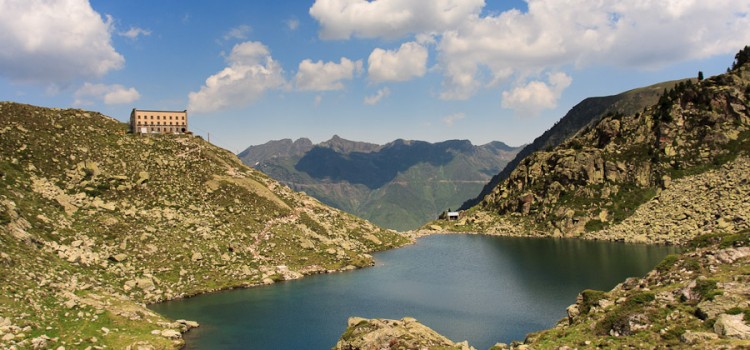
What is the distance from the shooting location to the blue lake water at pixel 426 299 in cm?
7738

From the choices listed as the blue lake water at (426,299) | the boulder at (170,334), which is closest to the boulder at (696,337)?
the blue lake water at (426,299)

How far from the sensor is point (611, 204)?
197250 mm

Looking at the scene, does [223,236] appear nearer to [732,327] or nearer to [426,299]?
[426,299]

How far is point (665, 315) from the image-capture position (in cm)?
4203

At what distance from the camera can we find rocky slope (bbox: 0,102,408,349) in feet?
230

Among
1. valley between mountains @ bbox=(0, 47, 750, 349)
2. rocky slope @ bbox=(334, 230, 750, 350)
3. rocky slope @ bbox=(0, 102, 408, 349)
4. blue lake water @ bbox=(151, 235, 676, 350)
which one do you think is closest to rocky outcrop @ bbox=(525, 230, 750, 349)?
rocky slope @ bbox=(334, 230, 750, 350)

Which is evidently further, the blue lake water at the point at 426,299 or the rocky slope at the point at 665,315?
the blue lake water at the point at 426,299

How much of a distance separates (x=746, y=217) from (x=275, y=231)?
13519cm

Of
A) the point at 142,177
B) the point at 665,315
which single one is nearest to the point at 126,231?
the point at 142,177

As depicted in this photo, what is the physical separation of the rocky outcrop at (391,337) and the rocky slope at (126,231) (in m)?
29.8

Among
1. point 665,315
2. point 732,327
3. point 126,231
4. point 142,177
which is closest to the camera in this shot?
point 732,327

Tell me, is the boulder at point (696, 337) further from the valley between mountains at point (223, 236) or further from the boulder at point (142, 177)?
the boulder at point (142, 177)

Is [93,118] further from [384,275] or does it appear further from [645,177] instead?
[645,177]

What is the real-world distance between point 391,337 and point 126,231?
77968 mm
